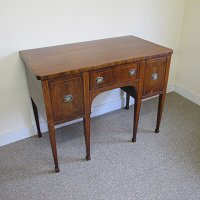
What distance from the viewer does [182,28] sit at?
2.38 meters

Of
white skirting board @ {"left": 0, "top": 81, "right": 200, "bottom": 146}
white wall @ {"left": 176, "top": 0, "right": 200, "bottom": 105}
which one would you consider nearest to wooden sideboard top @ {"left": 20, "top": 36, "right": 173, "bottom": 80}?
white skirting board @ {"left": 0, "top": 81, "right": 200, "bottom": 146}

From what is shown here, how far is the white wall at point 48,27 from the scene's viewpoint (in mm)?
1567

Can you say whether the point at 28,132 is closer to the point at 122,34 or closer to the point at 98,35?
the point at 98,35

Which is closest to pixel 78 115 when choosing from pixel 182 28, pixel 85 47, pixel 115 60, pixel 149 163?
pixel 115 60

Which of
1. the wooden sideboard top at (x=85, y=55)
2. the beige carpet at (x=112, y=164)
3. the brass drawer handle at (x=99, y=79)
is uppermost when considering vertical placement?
the wooden sideboard top at (x=85, y=55)

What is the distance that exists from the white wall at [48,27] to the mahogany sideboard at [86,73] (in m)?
0.10

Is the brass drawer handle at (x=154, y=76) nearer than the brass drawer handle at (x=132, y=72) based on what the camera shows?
No

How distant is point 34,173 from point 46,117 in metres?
0.52

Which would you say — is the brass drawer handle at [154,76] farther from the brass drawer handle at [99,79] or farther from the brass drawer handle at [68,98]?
the brass drawer handle at [68,98]

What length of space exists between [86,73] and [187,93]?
1.62 meters

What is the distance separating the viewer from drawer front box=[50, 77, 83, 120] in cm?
132

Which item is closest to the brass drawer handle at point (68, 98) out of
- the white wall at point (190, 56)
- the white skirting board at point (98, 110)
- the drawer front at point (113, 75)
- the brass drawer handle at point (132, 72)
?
the drawer front at point (113, 75)

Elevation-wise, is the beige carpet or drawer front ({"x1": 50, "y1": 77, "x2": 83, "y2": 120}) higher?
drawer front ({"x1": 50, "y1": 77, "x2": 83, "y2": 120})

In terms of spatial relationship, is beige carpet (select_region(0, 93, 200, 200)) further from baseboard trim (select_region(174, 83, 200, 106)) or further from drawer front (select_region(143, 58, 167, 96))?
drawer front (select_region(143, 58, 167, 96))
